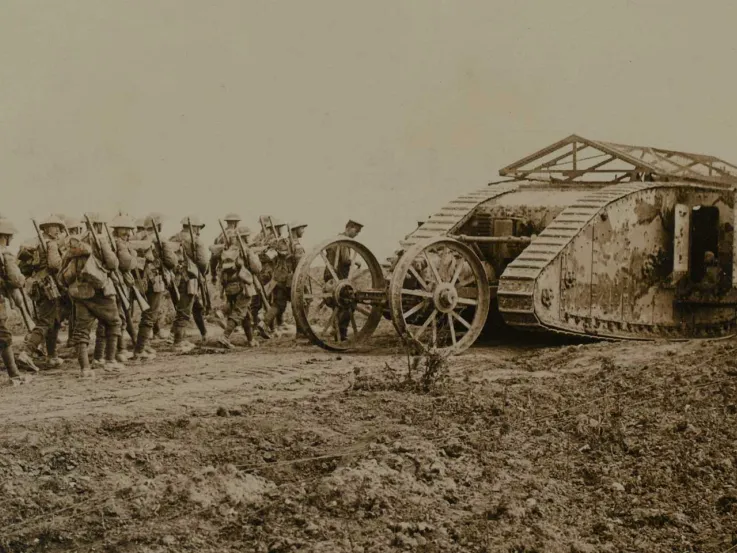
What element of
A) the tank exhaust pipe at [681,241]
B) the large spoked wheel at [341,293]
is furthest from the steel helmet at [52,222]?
the tank exhaust pipe at [681,241]

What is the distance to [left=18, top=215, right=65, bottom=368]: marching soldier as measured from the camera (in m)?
12.2

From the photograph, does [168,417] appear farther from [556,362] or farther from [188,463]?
[556,362]

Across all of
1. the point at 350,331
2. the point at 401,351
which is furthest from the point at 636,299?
the point at 350,331

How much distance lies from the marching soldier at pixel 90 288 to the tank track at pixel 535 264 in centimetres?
448

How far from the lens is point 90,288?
11.0 meters

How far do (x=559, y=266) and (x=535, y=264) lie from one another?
416 millimetres

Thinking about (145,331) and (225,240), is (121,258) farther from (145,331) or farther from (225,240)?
(225,240)

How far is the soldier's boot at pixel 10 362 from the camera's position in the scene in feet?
35.0

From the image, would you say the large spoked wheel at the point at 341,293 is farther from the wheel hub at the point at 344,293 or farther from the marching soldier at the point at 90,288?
the marching soldier at the point at 90,288

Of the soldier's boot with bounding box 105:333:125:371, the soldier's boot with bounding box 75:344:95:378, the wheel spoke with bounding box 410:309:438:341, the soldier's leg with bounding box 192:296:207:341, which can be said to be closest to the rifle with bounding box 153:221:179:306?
the soldier's leg with bounding box 192:296:207:341

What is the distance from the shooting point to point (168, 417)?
834cm

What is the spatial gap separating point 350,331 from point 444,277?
3896 mm

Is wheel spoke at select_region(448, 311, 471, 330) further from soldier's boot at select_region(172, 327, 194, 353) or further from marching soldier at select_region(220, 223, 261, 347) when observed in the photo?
soldier's boot at select_region(172, 327, 194, 353)

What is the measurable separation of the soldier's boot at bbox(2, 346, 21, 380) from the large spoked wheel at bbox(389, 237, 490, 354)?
165 inches
